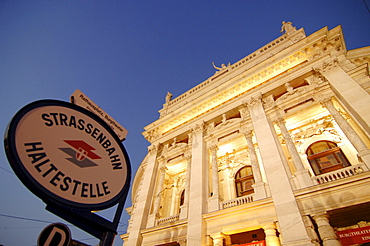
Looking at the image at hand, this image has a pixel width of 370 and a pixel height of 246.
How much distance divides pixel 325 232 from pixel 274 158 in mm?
3597

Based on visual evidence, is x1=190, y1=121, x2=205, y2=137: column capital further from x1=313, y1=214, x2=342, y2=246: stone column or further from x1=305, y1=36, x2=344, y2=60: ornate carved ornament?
x1=313, y1=214, x2=342, y2=246: stone column

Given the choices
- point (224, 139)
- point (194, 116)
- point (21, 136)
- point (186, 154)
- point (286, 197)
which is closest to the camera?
point (21, 136)

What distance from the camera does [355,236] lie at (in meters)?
6.61

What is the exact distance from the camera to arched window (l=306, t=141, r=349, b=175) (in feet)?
33.2

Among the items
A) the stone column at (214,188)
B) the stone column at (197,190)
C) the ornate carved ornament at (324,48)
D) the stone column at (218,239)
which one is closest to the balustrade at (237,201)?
the stone column at (214,188)

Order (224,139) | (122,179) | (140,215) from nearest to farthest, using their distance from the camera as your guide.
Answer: (122,179) → (140,215) → (224,139)

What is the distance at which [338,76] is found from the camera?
1067 centimetres

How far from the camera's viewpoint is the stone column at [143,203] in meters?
12.1

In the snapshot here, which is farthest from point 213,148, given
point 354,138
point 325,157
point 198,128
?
point 354,138

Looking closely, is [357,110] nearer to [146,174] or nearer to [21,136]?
[21,136]

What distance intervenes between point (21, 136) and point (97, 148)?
888 millimetres

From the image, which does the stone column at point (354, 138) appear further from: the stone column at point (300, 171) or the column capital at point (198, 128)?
the column capital at point (198, 128)

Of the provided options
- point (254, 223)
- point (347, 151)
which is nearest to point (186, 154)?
point (254, 223)

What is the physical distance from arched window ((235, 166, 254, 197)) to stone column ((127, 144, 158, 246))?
6257 millimetres
